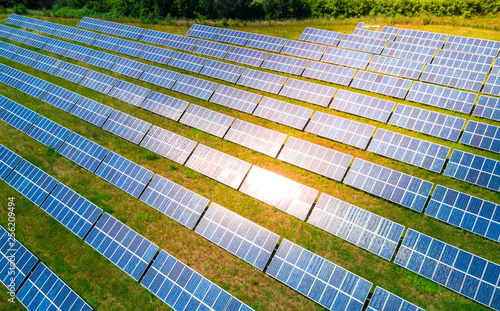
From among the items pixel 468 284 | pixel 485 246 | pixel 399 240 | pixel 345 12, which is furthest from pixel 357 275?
pixel 345 12

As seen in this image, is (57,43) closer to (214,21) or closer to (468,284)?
(214,21)

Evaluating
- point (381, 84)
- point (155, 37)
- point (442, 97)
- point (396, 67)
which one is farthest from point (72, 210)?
point (442, 97)

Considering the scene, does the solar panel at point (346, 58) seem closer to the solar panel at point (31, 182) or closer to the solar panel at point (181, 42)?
the solar panel at point (181, 42)

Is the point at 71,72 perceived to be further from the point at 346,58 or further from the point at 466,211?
the point at 466,211

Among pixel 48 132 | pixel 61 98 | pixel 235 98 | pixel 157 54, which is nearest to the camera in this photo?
pixel 235 98

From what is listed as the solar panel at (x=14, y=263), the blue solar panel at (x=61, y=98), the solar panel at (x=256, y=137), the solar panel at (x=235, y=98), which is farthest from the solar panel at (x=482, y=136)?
the blue solar panel at (x=61, y=98)

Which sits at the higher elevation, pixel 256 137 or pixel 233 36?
pixel 233 36

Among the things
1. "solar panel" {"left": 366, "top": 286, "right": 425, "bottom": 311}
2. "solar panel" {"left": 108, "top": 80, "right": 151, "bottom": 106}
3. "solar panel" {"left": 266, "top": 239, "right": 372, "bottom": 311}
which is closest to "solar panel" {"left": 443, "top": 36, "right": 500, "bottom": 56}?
"solar panel" {"left": 366, "top": 286, "right": 425, "bottom": 311}
